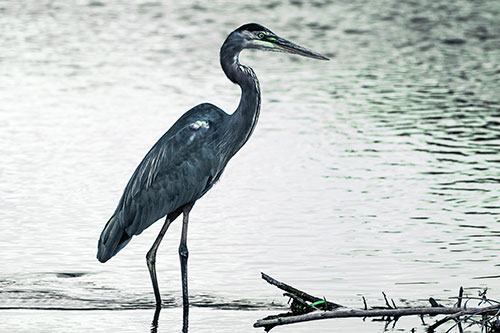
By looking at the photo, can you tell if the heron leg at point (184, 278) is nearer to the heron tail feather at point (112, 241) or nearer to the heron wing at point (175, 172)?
the heron wing at point (175, 172)

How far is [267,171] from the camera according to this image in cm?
1262

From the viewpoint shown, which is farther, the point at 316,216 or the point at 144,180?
the point at 316,216

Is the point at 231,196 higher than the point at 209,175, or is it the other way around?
the point at 209,175

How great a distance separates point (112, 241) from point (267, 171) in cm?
430

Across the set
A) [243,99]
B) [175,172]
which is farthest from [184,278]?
[243,99]

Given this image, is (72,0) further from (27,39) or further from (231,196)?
(231,196)

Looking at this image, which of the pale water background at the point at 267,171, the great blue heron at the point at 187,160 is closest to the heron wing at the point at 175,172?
the great blue heron at the point at 187,160

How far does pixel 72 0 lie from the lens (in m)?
28.7

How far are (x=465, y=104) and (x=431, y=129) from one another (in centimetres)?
180

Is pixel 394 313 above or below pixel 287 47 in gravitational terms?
below

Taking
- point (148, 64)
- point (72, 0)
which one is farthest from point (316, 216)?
point (72, 0)

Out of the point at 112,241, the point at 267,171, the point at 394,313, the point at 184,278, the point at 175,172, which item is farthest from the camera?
the point at 267,171

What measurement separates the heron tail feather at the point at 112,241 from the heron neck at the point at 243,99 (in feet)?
3.16

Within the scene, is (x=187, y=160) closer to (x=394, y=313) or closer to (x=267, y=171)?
(x=394, y=313)
